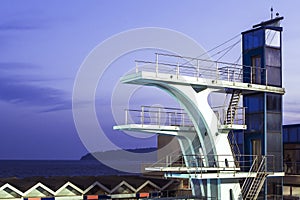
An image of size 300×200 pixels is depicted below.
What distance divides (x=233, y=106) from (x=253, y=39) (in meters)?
5.62

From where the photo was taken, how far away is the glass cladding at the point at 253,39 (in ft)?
98.5

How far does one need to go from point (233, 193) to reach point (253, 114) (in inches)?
228

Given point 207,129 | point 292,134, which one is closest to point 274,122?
point 207,129

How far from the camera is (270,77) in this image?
2956cm

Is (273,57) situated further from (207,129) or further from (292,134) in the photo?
(292,134)

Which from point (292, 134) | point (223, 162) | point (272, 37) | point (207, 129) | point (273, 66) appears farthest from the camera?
point (292, 134)

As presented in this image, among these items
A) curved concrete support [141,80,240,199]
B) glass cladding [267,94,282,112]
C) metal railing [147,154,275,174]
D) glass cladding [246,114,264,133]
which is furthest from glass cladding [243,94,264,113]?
curved concrete support [141,80,240,199]

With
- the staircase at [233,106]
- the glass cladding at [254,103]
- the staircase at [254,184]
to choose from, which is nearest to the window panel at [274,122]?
the glass cladding at [254,103]

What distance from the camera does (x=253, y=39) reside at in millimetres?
30625

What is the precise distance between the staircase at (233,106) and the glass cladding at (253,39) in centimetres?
430

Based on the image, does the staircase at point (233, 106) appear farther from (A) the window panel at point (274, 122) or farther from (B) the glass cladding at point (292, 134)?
(B) the glass cladding at point (292, 134)

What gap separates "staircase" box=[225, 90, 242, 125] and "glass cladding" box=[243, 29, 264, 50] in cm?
430

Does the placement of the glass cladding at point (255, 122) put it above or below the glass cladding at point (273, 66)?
below

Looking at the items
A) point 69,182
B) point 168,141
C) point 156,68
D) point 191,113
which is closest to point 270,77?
point 191,113
